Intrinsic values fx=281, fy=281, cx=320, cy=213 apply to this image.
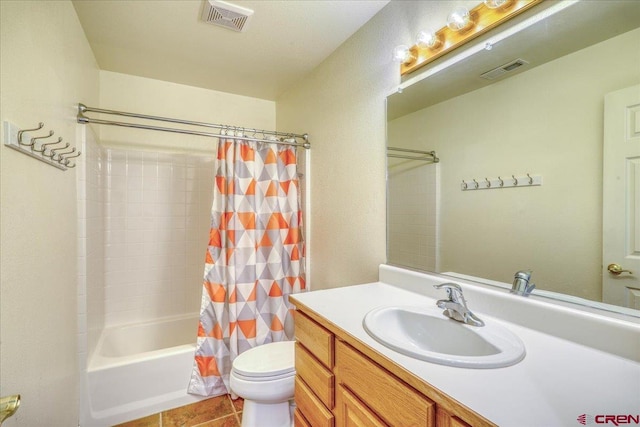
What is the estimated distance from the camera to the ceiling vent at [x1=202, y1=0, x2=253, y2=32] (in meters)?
1.49

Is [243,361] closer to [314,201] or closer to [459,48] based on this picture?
[314,201]

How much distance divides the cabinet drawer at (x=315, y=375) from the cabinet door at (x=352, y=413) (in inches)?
2.0

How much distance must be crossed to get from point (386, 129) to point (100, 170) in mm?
2179

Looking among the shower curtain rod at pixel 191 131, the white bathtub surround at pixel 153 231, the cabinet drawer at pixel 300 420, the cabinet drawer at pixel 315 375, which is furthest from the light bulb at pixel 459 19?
the white bathtub surround at pixel 153 231

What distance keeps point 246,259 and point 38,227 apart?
1070 millimetres

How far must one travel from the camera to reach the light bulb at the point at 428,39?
4.06 feet

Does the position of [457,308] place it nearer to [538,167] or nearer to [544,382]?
[544,382]

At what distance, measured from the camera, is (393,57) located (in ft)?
4.75

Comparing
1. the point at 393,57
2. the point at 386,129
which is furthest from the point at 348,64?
the point at 386,129

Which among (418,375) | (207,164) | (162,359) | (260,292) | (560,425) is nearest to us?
(560,425)

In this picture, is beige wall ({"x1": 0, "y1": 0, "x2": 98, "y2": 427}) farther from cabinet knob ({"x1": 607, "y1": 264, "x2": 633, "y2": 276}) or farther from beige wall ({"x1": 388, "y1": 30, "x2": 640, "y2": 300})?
cabinet knob ({"x1": 607, "y1": 264, "x2": 633, "y2": 276})

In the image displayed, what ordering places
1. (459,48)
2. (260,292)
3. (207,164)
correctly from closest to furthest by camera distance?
(459,48) < (260,292) < (207,164)

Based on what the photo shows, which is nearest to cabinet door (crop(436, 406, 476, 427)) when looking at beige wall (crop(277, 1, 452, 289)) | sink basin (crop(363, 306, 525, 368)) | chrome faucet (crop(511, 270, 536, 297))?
sink basin (crop(363, 306, 525, 368))

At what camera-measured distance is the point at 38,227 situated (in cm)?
106
